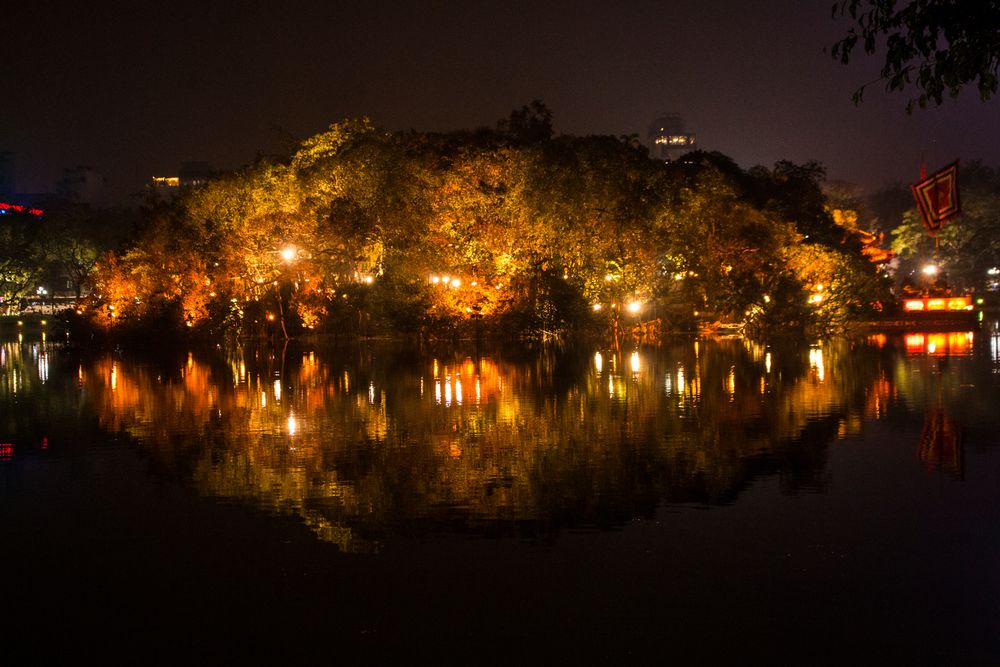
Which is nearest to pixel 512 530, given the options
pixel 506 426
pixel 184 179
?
pixel 506 426

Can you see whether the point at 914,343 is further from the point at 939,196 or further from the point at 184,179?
the point at 184,179

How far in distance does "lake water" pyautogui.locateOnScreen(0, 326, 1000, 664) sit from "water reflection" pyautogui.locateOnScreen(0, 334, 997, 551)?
64 mm

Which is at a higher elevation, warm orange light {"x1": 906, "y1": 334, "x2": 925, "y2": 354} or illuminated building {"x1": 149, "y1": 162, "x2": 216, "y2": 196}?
illuminated building {"x1": 149, "y1": 162, "x2": 216, "y2": 196}

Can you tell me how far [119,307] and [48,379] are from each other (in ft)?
54.3

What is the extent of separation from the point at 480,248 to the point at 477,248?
104 mm

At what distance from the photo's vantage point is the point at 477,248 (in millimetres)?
35750

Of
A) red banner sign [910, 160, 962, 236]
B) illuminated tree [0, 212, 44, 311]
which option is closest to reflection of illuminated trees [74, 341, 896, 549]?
red banner sign [910, 160, 962, 236]

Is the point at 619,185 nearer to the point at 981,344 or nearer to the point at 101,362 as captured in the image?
the point at 981,344

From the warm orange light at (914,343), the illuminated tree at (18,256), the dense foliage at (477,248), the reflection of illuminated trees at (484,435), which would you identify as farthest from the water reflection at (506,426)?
the illuminated tree at (18,256)

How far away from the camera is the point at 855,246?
1706 inches

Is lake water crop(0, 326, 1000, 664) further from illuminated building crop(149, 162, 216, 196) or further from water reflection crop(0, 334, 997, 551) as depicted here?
illuminated building crop(149, 162, 216, 196)

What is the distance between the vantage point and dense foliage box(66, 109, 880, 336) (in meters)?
35.3

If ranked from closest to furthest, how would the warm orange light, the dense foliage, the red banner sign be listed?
1. the warm orange light
2. the dense foliage
3. the red banner sign

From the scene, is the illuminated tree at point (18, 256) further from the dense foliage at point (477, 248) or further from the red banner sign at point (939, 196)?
the red banner sign at point (939, 196)
